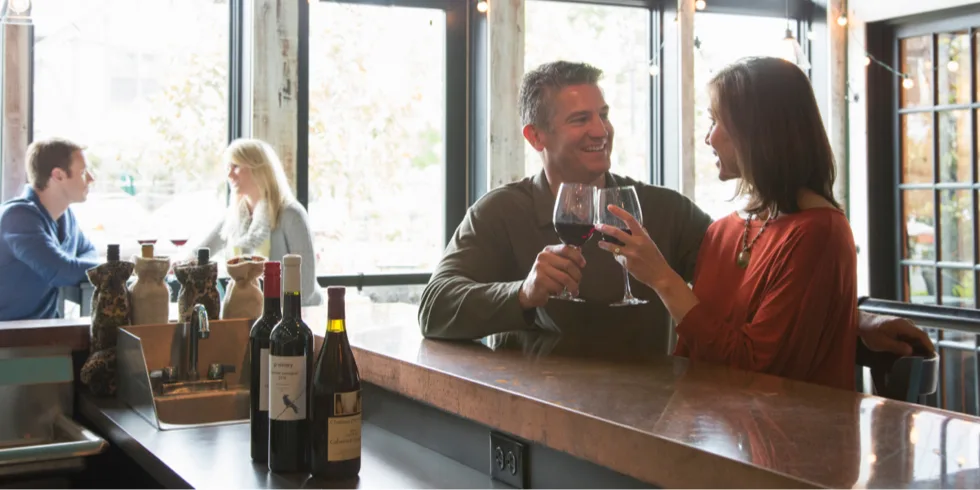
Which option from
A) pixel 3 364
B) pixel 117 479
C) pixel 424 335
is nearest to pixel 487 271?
pixel 424 335

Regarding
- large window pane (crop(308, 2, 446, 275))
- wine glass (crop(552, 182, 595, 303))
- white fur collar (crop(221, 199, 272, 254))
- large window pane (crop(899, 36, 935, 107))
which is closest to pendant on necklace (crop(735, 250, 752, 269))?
wine glass (crop(552, 182, 595, 303))

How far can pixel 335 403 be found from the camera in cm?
151

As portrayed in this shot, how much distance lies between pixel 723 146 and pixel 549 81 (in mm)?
585

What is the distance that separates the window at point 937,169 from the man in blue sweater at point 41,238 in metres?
4.39

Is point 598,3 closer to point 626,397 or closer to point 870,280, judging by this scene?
point 870,280

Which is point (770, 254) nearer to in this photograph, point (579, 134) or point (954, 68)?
point (579, 134)

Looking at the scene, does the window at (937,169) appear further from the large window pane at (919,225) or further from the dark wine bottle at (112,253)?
the dark wine bottle at (112,253)

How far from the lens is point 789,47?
4.90 m

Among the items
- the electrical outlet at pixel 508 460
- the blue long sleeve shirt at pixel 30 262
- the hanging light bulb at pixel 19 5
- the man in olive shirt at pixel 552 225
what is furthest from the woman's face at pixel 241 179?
the electrical outlet at pixel 508 460

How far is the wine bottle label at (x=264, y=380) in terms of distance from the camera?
163cm

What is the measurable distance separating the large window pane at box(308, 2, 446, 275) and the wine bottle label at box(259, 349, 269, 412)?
3384mm

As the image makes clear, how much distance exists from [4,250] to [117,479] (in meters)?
2.34

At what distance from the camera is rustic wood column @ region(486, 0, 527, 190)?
508 cm

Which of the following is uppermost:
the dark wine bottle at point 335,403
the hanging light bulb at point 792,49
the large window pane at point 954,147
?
the hanging light bulb at point 792,49
